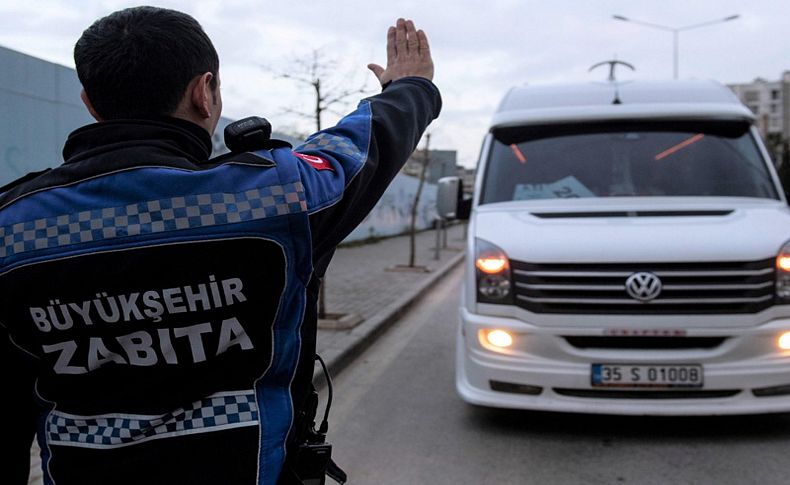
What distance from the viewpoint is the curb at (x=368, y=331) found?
643cm

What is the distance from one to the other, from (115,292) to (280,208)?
293 mm

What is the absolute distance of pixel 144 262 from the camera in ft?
3.96

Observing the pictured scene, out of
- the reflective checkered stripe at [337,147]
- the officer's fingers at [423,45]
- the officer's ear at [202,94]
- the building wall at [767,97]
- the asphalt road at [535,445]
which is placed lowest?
the asphalt road at [535,445]

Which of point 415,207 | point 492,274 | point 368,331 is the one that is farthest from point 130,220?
point 415,207

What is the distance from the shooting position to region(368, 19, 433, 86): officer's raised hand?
1572 millimetres

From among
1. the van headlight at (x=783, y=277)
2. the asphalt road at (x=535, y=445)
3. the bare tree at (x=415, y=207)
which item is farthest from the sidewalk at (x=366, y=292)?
the van headlight at (x=783, y=277)

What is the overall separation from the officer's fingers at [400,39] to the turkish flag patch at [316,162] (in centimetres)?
38

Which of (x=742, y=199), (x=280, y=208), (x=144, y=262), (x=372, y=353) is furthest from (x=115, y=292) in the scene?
(x=372, y=353)

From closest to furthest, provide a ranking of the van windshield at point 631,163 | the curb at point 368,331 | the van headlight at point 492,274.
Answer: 1. the van headlight at point 492,274
2. the van windshield at point 631,163
3. the curb at point 368,331

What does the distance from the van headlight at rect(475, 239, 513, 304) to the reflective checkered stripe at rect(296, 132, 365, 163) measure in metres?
3.20

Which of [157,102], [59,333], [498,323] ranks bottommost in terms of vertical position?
[498,323]

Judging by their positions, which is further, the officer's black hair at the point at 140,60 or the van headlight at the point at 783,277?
the van headlight at the point at 783,277

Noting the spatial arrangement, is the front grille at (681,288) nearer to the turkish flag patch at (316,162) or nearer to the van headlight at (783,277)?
the van headlight at (783,277)

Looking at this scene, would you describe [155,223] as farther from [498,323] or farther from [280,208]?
[498,323]
